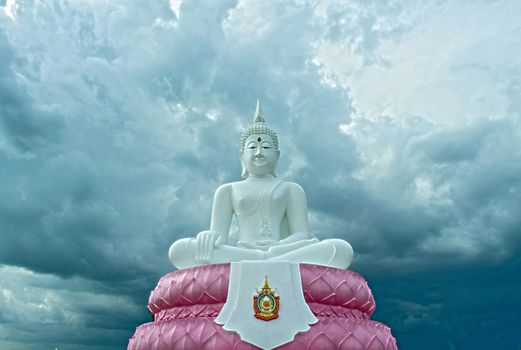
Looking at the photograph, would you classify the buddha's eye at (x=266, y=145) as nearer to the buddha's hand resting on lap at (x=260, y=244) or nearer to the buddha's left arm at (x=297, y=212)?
the buddha's left arm at (x=297, y=212)

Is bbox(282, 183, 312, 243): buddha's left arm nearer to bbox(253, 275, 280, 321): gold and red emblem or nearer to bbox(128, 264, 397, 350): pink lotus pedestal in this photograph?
bbox(128, 264, 397, 350): pink lotus pedestal

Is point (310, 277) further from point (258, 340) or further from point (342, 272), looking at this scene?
point (258, 340)

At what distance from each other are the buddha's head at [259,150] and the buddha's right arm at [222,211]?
0.75 metres

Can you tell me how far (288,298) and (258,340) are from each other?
0.79 meters

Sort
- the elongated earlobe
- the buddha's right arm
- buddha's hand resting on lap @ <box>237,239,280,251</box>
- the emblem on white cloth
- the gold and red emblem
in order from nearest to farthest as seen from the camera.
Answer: the emblem on white cloth
the gold and red emblem
buddha's hand resting on lap @ <box>237,239,280,251</box>
the buddha's right arm
the elongated earlobe

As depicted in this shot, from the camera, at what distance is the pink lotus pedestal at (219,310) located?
9156mm

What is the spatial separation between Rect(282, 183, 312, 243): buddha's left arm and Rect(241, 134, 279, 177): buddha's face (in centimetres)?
74

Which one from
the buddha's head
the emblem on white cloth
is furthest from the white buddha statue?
the emblem on white cloth

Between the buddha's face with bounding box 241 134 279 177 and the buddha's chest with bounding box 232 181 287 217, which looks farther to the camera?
the buddha's face with bounding box 241 134 279 177

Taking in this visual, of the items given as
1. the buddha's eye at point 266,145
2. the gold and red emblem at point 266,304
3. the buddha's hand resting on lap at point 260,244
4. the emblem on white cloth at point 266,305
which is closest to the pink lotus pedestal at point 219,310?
the emblem on white cloth at point 266,305

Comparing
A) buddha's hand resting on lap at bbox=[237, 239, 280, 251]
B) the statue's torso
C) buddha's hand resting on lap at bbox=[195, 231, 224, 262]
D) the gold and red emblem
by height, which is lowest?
the gold and red emblem

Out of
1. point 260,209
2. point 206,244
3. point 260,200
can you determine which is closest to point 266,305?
point 206,244

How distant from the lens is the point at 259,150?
12867 mm

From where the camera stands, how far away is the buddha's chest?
1224cm
